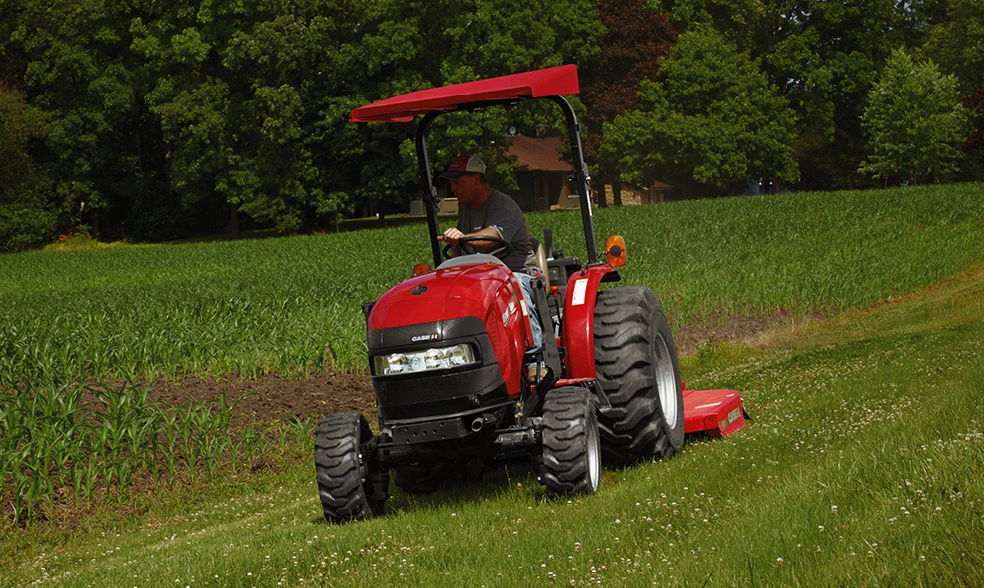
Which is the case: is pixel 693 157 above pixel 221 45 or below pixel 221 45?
below

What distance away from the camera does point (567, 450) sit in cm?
625

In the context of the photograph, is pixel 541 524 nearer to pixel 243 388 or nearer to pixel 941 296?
pixel 243 388

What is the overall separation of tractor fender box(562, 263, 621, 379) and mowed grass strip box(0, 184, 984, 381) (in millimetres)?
2722

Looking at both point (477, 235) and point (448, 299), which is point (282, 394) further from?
point (448, 299)

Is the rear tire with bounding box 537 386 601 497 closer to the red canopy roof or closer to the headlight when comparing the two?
the headlight

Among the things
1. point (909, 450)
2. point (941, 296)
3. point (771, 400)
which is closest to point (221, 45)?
point (941, 296)

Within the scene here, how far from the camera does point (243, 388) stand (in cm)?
1180

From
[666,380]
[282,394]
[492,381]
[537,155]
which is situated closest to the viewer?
[492,381]

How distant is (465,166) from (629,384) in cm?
178

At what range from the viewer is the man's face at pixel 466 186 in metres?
7.51

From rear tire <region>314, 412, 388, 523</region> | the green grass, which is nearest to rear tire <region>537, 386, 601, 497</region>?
the green grass

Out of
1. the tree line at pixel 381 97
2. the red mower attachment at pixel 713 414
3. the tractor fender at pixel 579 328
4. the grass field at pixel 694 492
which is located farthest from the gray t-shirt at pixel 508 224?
the tree line at pixel 381 97

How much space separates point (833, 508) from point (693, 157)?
183ft

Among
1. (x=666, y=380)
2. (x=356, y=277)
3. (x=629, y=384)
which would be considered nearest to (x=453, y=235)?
(x=629, y=384)
